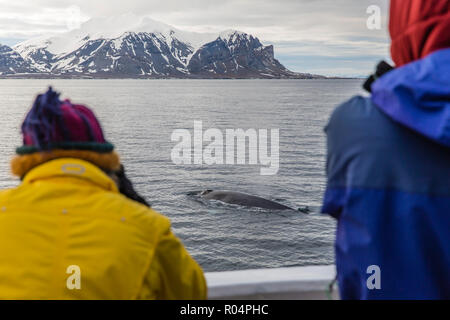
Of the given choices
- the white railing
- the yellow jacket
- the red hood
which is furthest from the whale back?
the red hood

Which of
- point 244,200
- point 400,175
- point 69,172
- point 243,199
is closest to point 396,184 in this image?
point 400,175

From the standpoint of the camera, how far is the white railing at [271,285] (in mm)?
4438

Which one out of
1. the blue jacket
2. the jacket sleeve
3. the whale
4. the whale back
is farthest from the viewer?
the whale back

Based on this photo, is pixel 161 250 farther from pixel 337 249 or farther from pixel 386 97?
pixel 386 97

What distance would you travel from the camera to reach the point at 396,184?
7.91ft

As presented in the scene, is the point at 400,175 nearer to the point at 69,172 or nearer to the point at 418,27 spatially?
the point at 418,27

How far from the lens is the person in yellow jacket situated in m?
2.64

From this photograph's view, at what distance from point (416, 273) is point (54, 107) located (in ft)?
6.88

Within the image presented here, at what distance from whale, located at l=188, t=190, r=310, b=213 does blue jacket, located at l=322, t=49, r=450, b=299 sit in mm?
25891

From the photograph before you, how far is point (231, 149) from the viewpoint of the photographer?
5591cm

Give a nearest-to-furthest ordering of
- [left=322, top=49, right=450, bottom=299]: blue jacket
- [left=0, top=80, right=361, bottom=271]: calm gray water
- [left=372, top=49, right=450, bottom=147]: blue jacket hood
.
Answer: [left=372, top=49, right=450, bottom=147]: blue jacket hood → [left=322, top=49, right=450, bottom=299]: blue jacket → [left=0, top=80, right=361, bottom=271]: calm gray water

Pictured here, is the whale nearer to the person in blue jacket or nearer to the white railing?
the white railing

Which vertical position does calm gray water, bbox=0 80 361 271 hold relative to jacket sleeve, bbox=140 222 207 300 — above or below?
below

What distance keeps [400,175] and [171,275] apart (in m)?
1.34
